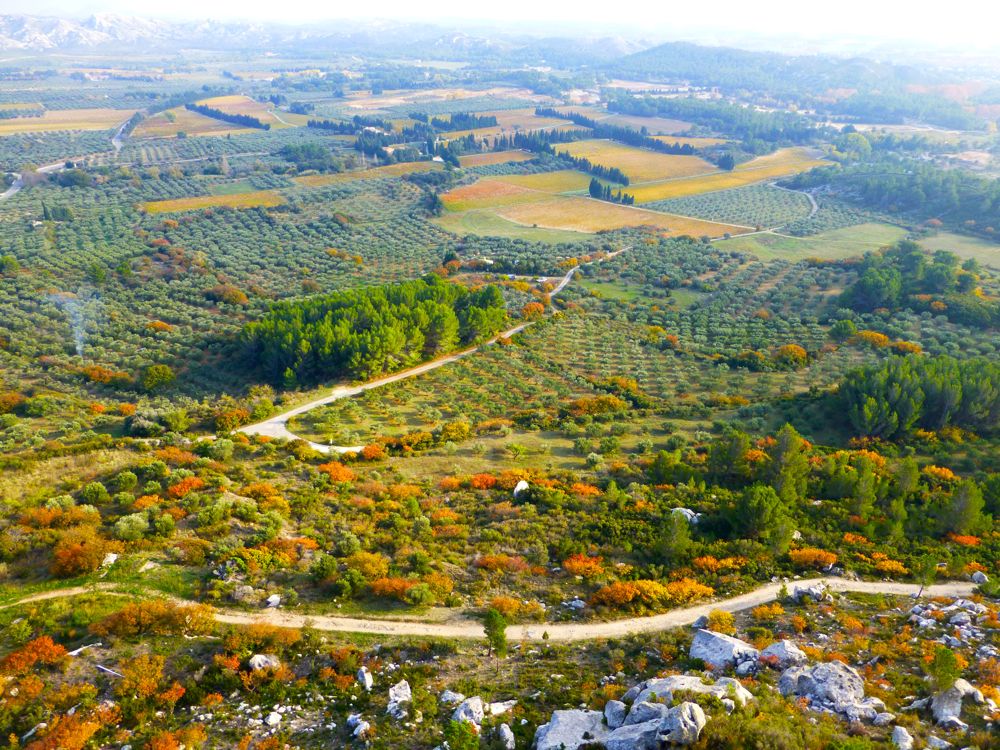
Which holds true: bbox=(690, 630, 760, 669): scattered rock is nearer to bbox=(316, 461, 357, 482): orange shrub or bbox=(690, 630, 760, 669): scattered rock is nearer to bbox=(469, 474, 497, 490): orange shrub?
bbox=(469, 474, 497, 490): orange shrub

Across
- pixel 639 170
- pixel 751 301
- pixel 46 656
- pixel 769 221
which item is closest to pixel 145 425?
pixel 46 656

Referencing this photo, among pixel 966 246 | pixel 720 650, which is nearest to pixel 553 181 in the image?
pixel 966 246

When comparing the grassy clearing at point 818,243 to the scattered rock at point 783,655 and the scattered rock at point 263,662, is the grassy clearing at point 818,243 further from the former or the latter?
the scattered rock at point 263,662

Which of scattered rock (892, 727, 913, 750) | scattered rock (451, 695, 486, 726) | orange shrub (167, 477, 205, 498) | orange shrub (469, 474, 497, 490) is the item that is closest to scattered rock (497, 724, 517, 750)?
scattered rock (451, 695, 486, 726)

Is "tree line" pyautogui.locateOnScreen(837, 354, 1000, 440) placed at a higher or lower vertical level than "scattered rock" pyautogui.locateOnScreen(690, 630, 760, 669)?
lower

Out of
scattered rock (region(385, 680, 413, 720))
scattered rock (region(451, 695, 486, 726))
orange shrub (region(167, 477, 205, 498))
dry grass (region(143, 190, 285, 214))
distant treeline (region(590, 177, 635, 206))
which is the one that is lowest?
orange shrub (region(167, 477, 205, 498))

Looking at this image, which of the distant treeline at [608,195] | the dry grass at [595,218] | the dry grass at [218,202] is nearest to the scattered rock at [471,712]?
the dry grass at [595,218]
